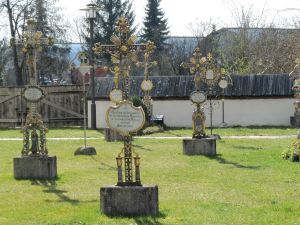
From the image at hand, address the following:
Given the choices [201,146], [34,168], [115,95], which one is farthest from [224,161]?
[115,95]

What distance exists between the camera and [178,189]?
38.3 ft

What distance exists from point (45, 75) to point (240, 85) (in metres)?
29.0

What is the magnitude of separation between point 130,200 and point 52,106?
22523 millimetres

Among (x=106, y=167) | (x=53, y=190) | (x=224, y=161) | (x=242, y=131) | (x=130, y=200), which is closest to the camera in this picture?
(x=130, y=200)

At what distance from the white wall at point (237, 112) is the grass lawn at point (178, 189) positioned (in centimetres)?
1009

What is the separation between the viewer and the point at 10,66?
5828 centimetres

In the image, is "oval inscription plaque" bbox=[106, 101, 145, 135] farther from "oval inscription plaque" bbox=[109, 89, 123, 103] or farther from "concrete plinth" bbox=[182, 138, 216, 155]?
"oval inscription plaque" bbox=[109, 89, 123, 103]

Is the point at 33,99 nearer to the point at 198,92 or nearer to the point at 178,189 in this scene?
the point at 178,189

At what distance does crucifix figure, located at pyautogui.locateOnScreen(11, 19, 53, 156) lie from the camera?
1353 cm

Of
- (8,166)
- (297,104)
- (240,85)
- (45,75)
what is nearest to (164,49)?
(45,75)

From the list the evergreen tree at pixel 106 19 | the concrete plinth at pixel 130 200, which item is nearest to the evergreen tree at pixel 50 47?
the evergreen tree at pixel 106 19

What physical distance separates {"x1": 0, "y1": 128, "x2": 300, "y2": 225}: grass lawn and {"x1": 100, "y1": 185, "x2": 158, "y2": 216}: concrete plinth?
189 mm

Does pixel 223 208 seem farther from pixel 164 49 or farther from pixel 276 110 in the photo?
pixel 164 49

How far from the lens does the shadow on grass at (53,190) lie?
35.2 feet
